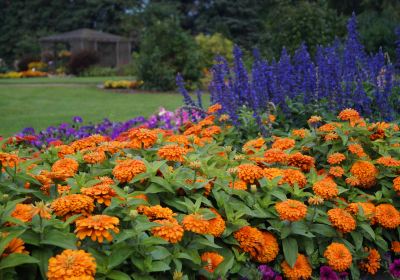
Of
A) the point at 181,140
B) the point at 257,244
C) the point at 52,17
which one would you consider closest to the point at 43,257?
the point at 257,244

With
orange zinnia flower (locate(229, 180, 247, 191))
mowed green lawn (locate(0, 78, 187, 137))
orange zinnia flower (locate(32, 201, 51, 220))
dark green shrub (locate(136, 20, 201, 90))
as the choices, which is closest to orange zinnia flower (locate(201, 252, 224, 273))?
orange zinnia flower (locate(229, 180, 247, 191))

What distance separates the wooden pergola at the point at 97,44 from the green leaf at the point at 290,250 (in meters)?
27.1

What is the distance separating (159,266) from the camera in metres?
1.73

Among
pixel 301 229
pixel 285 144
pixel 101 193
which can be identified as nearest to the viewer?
pixel 101 193

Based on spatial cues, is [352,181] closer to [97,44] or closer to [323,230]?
[323,230]

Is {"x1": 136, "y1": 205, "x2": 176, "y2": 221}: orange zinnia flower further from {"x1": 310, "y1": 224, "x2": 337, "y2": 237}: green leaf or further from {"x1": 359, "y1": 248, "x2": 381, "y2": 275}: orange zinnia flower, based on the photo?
{"x1": 359, "y1": 248, "x2": 381, "y2": 275}: orange zinnia flower

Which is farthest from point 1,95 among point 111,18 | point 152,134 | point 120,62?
point 111,18

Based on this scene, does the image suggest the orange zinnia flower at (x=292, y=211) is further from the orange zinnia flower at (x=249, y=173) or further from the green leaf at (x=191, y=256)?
the green leaf at (x=191, y=256)

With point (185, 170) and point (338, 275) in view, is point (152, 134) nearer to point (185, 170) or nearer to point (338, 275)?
point (185, 170)

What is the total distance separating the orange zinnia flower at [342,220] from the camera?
214 centimetres

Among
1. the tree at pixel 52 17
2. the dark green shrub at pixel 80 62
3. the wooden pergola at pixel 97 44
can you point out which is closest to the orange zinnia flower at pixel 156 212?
the dark green shrub at pixel 80 62

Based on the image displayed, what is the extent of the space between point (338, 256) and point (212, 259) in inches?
21.3

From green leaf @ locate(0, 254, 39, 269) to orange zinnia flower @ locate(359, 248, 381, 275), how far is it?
1.45 m

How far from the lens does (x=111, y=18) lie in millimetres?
35688
